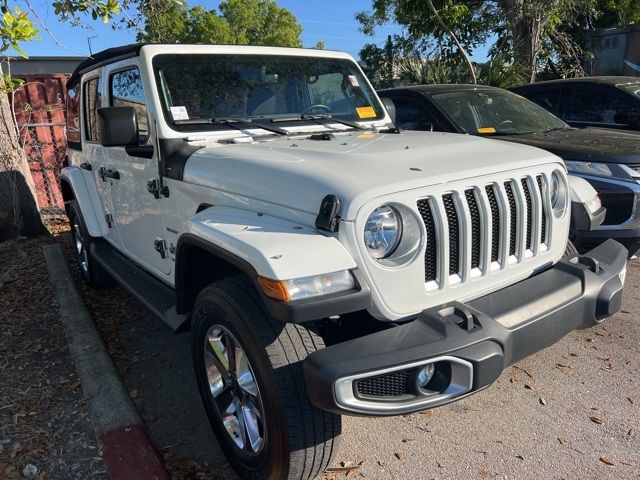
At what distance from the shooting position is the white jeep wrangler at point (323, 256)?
2002 millimetres

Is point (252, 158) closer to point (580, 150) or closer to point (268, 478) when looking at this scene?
point (268, 478)

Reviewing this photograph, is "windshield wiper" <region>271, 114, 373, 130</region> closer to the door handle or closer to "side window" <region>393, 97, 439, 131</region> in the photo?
the door handle

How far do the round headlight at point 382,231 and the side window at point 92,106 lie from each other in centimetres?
296

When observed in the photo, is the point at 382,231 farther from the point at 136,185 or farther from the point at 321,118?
the point at 136,185

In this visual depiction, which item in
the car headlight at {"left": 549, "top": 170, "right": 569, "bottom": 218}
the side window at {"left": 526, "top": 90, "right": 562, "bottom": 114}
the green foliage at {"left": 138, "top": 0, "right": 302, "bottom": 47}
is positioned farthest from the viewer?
the green foliage at {"left": 138, "top": 0, "right": 302, "bottom": 47}

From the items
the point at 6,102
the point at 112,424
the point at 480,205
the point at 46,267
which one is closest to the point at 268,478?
A: the point at 112,424

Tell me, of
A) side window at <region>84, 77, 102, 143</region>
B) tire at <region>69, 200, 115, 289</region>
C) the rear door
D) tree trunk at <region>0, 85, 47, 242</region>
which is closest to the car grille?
the rear door

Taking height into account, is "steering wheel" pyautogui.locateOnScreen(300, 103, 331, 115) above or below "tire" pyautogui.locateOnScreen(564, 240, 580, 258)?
above

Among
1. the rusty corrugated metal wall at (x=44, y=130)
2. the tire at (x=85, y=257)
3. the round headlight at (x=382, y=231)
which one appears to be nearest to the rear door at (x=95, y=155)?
the tire at (x=85, y=257)

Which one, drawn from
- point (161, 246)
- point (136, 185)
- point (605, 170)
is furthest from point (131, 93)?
point (605, 170)

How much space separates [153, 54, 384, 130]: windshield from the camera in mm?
3240

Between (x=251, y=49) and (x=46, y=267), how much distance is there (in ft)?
11.4

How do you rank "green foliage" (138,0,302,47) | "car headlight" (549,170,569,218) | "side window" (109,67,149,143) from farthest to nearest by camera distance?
"green foliage" (138,0,302,47) → "side window" (109,67,149,143) → "car headlight" (549,170,569,218)

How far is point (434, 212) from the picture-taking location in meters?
2.21
